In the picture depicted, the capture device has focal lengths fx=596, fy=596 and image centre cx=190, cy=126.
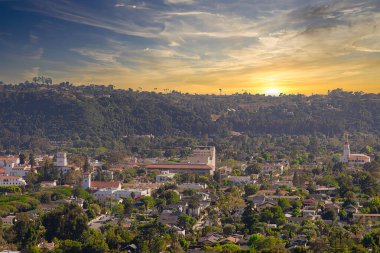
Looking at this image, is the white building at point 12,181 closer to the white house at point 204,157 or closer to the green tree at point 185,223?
the white house at point 204,157

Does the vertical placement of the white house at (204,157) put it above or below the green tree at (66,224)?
above

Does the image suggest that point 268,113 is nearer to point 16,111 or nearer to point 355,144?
point 355,144

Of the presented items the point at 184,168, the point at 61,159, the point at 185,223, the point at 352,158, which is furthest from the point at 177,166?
the point at 185,223

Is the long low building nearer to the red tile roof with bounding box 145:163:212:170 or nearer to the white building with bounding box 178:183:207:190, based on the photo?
the red tile roof with bounding box 145:163:212:170

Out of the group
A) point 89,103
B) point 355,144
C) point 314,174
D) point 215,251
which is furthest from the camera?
point 89,103

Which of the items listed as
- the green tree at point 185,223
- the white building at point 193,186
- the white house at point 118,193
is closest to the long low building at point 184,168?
the white building at point 193,186

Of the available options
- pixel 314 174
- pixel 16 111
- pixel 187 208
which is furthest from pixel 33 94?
pixel 187 208

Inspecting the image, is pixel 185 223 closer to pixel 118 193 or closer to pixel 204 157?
pixel 118 193

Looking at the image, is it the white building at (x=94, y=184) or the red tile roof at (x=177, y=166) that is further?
the red tile roof at (x=177, y=166)
